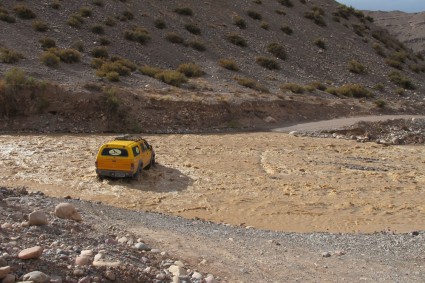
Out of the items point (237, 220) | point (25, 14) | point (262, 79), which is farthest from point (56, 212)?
point (25, 14)

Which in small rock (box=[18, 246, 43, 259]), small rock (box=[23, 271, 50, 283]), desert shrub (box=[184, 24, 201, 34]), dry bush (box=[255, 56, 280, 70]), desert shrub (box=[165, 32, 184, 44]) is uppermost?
desert shrub (box=[184, 24, 201, 34])

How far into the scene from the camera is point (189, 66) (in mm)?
44500

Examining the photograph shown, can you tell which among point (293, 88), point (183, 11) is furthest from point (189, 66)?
point (183, 11)

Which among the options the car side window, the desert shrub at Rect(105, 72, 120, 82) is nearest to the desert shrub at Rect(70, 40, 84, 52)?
the desert shrub at Rect(105, 72, 120, 82)

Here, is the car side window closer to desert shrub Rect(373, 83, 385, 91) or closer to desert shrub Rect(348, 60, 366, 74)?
desert shrub Rect(373, 83, 385, 91)

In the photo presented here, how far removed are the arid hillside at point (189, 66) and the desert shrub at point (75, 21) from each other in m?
0.14

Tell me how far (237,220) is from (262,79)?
31356 mm

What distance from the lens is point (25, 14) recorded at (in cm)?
4744

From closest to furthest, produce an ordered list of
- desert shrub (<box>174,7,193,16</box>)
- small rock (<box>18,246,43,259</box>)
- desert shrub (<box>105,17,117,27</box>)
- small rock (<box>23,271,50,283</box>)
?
small rock (<box>23,271,50,283</box>) → small rock (<box>18,246,43,259</box>) → desert shrub (<box>105,17,117,27</box>) → desert shrub (<box>174,7,193,16</box>)

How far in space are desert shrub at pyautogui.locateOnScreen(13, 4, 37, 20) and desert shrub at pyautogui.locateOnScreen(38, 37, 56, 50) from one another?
18.6 feet

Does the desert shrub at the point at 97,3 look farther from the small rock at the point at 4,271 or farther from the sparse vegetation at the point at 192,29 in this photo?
the small rock at the point at 4,271

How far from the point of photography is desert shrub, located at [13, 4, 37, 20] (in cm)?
4731

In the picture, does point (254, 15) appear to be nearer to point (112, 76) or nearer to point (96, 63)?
point (96, 63)

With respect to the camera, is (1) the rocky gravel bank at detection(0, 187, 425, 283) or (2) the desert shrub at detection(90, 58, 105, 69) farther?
(2) the desert shrub at detection(90, 58, 105, 69)
